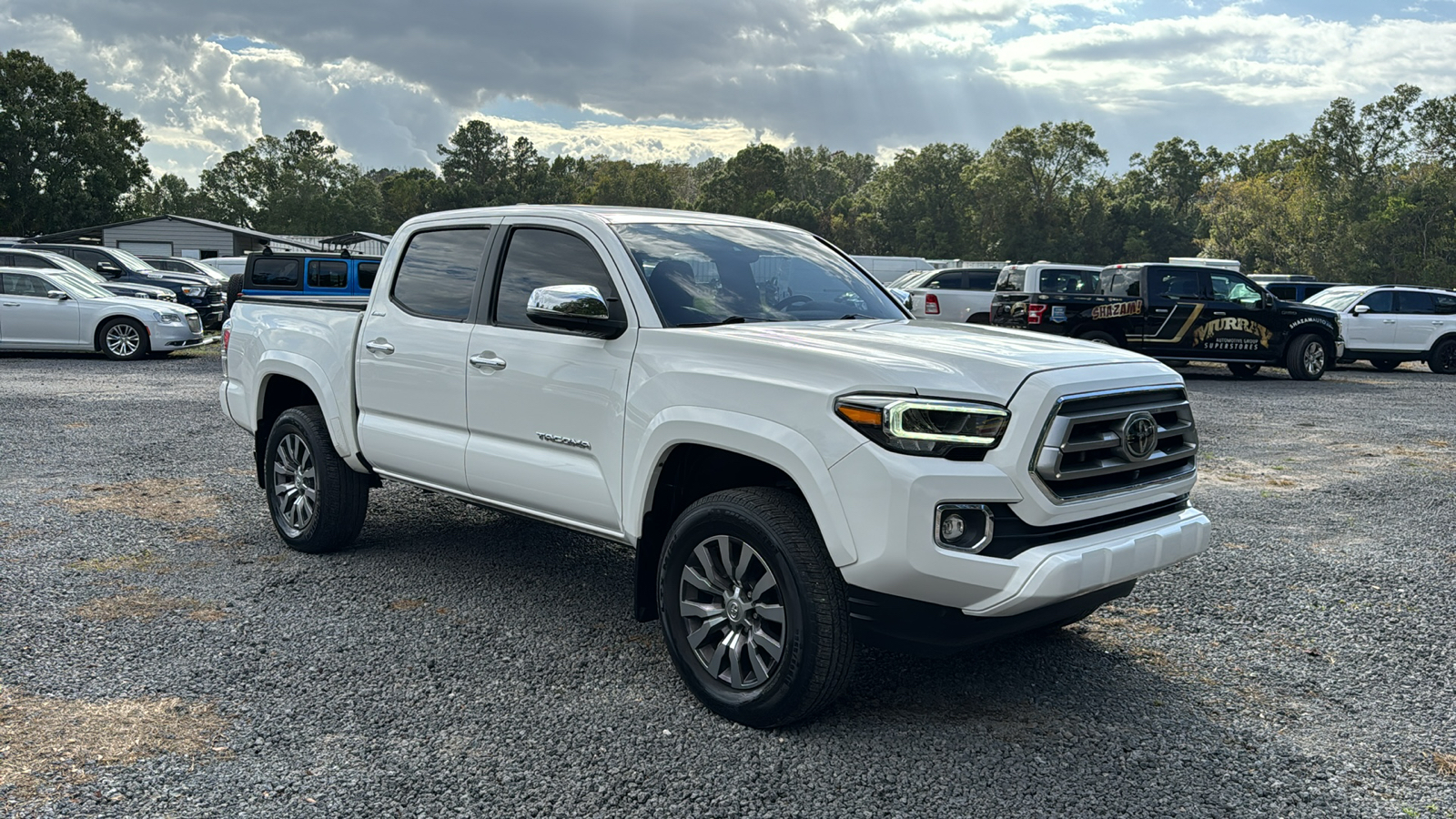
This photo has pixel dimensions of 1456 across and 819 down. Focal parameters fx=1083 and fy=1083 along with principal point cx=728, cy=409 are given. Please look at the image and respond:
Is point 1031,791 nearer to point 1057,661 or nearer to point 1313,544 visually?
point 1057,661

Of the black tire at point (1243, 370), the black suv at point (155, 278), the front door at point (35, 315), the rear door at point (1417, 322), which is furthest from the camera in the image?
the black suv at point (155, 278)

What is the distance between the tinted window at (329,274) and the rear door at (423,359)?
34.7ft

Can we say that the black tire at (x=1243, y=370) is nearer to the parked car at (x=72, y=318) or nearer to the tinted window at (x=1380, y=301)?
the tinted window at (x=1380, y=301)

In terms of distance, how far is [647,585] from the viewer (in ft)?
14.3

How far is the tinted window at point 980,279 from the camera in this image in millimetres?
24125

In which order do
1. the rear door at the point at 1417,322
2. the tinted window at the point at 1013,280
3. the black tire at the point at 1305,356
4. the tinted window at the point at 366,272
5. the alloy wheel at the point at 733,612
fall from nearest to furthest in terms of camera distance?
the alloy wheel at the point at 733,612, the tinted window at the point at 366,272, the black tire at the point at 1305,356, the tinted window at the point at 1013,280, the rear door at the point at 1417,322

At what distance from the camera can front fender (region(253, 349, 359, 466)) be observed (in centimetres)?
578

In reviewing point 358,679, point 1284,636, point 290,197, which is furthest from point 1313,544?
point 290,197

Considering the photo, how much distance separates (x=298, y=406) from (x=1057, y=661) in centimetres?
437

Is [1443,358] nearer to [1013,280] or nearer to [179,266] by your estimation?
[1013,280]

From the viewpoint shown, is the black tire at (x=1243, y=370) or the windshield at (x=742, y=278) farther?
the black tire at (x=1243, y=370)

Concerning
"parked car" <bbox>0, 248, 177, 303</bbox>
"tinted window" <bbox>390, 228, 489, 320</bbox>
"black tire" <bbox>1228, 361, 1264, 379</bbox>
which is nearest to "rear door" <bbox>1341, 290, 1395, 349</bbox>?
"black tire" <bbox>1228, 361, 1264, 379</bbox>

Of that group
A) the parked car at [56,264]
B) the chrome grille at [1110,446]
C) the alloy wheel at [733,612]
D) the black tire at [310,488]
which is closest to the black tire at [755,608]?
the alloy wheel at [733,612]

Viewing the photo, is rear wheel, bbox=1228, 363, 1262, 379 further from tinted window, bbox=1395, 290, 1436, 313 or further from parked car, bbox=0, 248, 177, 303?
parked car, bbox=0, 248, 177, 303
